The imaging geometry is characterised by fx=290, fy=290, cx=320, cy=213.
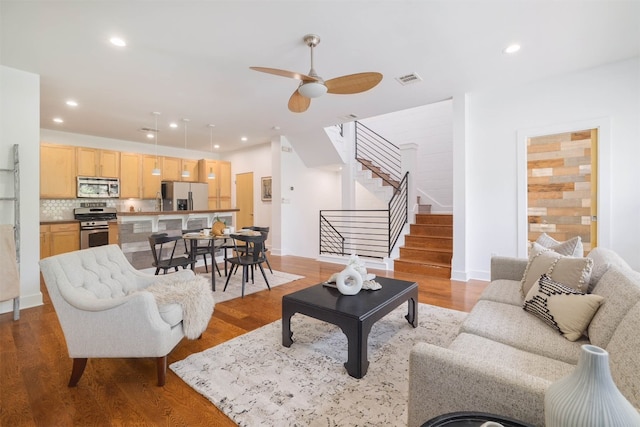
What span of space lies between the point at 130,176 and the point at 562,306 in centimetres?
810

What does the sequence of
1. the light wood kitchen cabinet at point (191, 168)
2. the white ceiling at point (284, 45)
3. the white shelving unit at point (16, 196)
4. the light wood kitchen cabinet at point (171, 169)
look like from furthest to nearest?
1. the light wood kitchen cabinet at point (191, 168)
2. the light wood kitchen cabinet at point (171, 169)
3. the white shelving unit at point (16, 196)
4. the white ceiling at point (284, 45)

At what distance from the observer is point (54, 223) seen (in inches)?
225

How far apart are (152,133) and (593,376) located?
7.57m

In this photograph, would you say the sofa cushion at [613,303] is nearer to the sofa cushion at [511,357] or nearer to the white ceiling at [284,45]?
the sofa cushion at [511,357]

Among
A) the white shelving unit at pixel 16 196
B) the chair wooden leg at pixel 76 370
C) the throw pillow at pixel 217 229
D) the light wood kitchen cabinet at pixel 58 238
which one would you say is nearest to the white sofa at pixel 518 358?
the chair wooden leg at pixel 76 370

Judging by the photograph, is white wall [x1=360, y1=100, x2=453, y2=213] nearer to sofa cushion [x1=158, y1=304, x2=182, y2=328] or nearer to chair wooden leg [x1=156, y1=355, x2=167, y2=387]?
sofa cushion [x1=158, y1=304, x2=182, y2=328]

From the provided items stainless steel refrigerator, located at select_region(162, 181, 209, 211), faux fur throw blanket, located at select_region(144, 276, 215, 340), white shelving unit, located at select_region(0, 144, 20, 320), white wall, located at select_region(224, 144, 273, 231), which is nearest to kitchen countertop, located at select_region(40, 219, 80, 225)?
stainless steel refrigerator, located at select_region(162, 181, 209, 211)

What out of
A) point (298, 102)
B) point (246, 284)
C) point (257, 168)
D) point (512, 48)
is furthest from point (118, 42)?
point (257, 168)

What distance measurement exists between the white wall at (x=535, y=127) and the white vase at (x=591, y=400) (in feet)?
13.0

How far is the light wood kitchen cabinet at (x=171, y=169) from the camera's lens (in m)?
7.53

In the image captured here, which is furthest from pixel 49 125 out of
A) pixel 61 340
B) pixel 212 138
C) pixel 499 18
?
pixel 499 18

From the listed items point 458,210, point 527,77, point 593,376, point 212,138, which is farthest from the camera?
point 212,138

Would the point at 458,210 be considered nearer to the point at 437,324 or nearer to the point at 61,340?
the point at 437,324

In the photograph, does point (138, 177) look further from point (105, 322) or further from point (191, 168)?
point (105, 322)
